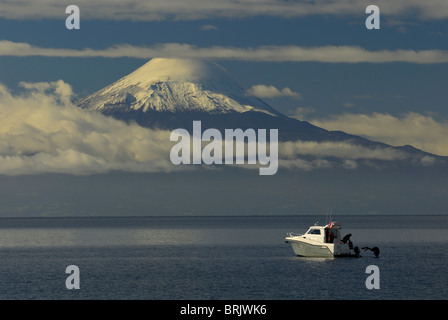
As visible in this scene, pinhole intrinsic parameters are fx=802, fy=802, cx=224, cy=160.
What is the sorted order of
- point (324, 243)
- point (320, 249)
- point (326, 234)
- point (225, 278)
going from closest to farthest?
point (225, 278) → point (324, 243) → point (320, 249) → point (326, 234)

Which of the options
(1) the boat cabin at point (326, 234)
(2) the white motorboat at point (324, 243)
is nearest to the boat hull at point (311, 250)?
(2) the white motorboat at point (324, 243)

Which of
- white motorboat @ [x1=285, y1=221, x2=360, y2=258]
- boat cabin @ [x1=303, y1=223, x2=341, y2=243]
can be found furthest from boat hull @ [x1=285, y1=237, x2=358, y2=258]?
boat cabin @ [x1=303, y1=223, x2=341, y2=243]

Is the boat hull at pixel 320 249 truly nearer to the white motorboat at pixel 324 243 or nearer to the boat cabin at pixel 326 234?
the white motorboat at pixel 324 243

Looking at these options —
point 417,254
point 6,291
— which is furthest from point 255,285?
point 417,254

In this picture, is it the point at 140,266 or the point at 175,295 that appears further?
the point at 140,266

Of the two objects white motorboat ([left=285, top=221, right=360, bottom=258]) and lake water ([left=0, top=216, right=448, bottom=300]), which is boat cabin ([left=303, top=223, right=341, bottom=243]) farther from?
lake water ([left=0, top=216, right=448, bottom=300])

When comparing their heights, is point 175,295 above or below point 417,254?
below

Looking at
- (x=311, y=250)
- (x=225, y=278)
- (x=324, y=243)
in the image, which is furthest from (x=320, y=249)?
(x=225, y=278)

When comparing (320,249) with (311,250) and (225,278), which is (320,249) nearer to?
(311,250)

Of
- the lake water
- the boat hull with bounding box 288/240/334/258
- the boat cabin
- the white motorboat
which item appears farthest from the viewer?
the boat hull with bounding box 288/240/334/258
